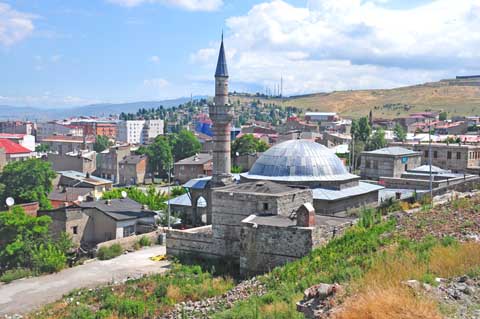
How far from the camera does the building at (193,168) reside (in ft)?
163

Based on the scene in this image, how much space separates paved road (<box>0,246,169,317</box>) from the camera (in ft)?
52.6

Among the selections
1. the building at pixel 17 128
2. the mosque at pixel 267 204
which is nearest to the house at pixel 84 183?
the mosque at pixel 267 204

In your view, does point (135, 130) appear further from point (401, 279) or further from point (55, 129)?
point (401, 279)

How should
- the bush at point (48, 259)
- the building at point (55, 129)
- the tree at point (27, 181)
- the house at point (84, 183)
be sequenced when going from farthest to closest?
1. the building at point (55, 129)
2. the house at point (84, 183)
3. the tree at point (27, 181)
4. the bush at point (48, 259)

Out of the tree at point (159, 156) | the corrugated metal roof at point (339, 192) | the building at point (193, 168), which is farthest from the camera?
the tree at point (159, 156)

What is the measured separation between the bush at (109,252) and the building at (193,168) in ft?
91.2

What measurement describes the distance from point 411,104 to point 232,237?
125m

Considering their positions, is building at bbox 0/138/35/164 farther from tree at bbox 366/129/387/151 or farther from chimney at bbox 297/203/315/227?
chimney at bbox 297/203/315/227

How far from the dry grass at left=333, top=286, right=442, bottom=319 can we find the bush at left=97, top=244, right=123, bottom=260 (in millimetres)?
15225

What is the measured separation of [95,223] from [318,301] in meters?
18.7

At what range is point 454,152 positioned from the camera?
37.9 meters

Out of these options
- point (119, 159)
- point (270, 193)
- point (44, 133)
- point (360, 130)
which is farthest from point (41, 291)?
point (44, 133)

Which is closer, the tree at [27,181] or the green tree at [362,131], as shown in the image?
the tree at [27,181]

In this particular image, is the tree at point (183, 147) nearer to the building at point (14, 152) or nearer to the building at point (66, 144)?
the building at point (14, 152)
